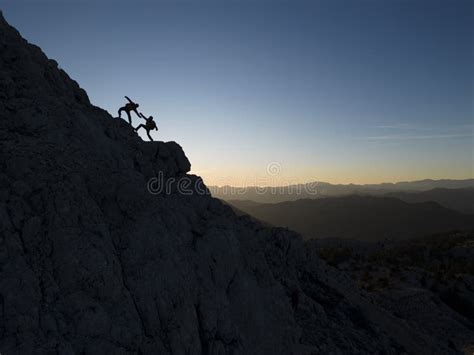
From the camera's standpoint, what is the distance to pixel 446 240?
152ft

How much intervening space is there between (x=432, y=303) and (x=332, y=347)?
15464mm

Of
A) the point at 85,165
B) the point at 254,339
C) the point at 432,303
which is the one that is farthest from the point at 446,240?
the point at 85,165

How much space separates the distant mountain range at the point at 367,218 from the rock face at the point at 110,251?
7297 centimetres

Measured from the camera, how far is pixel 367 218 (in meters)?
94.9

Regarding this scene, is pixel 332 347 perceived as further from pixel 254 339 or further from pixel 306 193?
pixel 306 193

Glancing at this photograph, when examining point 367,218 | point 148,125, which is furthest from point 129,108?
point 367,218

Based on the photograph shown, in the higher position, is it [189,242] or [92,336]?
[189,242]

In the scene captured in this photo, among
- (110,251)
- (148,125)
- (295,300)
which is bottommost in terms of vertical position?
(295,300)

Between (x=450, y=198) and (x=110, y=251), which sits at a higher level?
(x=110, y=251)

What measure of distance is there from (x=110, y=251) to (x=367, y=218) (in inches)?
3751

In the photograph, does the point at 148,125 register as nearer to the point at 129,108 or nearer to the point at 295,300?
the point at 129,108

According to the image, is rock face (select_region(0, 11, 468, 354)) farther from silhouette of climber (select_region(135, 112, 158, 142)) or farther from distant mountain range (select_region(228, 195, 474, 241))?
distant mountain range (select_region(228, 195, 474, 241))

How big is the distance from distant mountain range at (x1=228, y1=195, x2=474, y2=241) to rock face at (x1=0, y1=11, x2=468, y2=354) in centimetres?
7297

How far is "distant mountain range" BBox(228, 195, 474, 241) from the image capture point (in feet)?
273
